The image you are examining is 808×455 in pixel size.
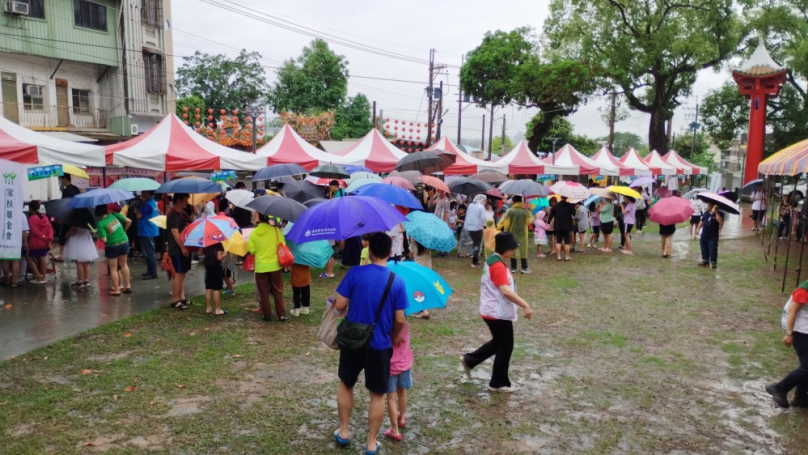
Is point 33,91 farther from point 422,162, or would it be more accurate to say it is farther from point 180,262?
point 180,262

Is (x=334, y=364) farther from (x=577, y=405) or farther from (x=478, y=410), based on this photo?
(x=577, y=405)

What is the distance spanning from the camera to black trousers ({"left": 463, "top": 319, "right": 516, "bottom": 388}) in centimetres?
535

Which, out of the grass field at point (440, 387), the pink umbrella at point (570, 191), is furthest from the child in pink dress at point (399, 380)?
the pink umbrella at point (570, 191)

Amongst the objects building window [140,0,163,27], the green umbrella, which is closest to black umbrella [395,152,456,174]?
the green umbrella

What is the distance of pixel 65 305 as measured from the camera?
8445 mm

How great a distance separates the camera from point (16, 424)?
457cm

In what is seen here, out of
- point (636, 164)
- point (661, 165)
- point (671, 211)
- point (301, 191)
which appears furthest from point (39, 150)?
point (661, 165)

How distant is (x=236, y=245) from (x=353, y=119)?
147 ft

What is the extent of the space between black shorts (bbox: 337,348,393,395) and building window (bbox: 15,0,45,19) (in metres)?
22.9

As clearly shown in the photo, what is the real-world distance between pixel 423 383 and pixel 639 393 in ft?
6.93

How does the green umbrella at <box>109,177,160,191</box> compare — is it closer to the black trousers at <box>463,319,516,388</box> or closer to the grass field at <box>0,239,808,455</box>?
the grass field at <box>0,239,808,455</box>

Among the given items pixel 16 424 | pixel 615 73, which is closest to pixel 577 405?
pixel 16 424

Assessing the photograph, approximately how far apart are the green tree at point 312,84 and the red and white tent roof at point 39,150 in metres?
39.2

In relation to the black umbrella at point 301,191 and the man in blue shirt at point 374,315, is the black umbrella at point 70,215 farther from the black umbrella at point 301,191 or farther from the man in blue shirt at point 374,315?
the man in blue shirt at point 374,315
